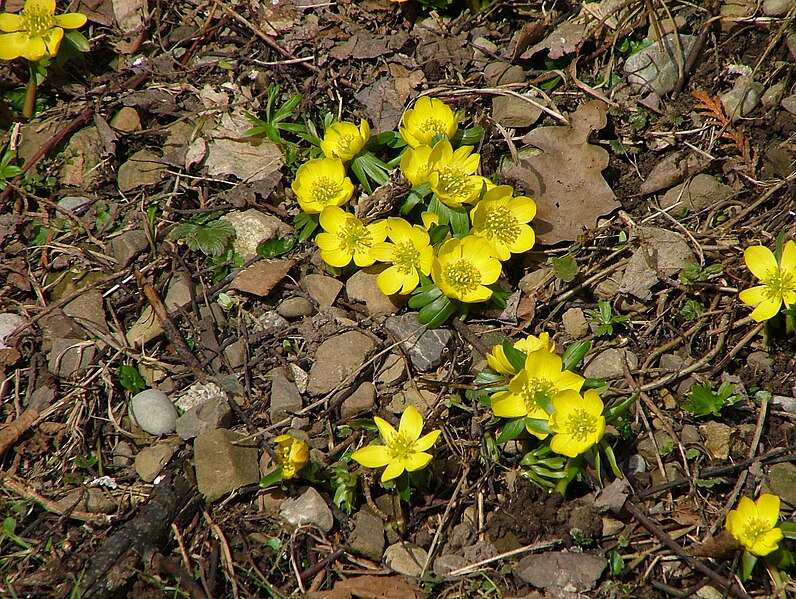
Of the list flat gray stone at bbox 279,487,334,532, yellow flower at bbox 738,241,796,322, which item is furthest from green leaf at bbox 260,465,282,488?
yellow flower at bbox 738,241,796,322

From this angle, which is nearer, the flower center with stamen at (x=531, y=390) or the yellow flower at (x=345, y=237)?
the flower center with stamen at (x=531, y=390)

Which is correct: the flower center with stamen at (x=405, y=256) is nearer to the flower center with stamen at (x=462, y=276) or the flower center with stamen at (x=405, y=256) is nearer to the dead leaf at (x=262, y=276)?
the flower center with stamen at (x=462, y=276)

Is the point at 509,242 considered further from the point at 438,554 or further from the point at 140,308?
the point at 140,308

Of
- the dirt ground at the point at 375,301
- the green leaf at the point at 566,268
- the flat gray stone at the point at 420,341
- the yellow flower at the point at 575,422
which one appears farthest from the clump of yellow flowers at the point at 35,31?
the yellow flower at the point at 575,422

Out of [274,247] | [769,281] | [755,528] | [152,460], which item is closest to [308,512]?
[152,460]

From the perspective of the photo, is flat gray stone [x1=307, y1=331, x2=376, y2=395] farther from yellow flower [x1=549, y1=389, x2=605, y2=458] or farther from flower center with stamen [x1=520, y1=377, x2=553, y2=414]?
yellow flower [x1=549, y1=389, x2=605, y2=458]

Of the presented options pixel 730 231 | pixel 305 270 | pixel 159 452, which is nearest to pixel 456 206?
pixel 305 270

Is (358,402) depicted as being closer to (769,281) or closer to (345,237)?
(345,237)
